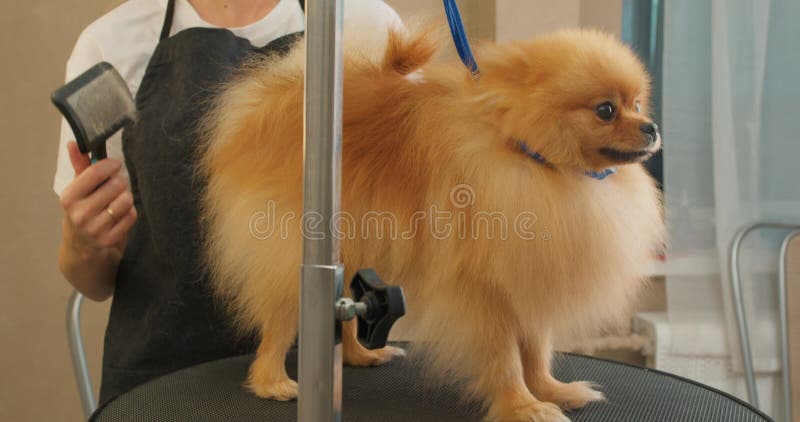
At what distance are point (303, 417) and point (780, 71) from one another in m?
1.33

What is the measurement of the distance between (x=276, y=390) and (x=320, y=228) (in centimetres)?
39

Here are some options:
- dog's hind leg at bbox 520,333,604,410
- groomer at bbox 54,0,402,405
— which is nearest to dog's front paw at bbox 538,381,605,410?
dog's hind leg at bbox 520,333,604,410

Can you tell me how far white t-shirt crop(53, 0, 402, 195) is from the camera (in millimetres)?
1062

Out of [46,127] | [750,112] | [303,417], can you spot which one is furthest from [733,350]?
[46,127]

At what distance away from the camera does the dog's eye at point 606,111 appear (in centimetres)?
65

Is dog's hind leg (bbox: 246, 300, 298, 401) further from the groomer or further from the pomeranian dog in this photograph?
the groomer

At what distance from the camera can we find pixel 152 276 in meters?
1.09

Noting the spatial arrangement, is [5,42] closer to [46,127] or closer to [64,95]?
[46,127]

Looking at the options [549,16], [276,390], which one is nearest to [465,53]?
[276,390]

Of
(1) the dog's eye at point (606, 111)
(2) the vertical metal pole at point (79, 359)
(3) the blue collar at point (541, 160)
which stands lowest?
(2) the vertical metal pole at point (79, 359)

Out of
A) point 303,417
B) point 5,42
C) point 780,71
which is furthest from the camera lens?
point 5,42

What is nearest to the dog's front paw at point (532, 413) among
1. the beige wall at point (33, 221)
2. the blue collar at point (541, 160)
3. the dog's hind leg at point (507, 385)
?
the dog's hind leg at point (507, 385)

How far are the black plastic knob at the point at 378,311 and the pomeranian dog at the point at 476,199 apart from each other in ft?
0.67

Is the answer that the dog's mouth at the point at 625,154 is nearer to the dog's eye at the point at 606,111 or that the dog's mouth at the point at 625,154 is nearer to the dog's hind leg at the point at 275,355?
the dog's eye at the point at 606,111
